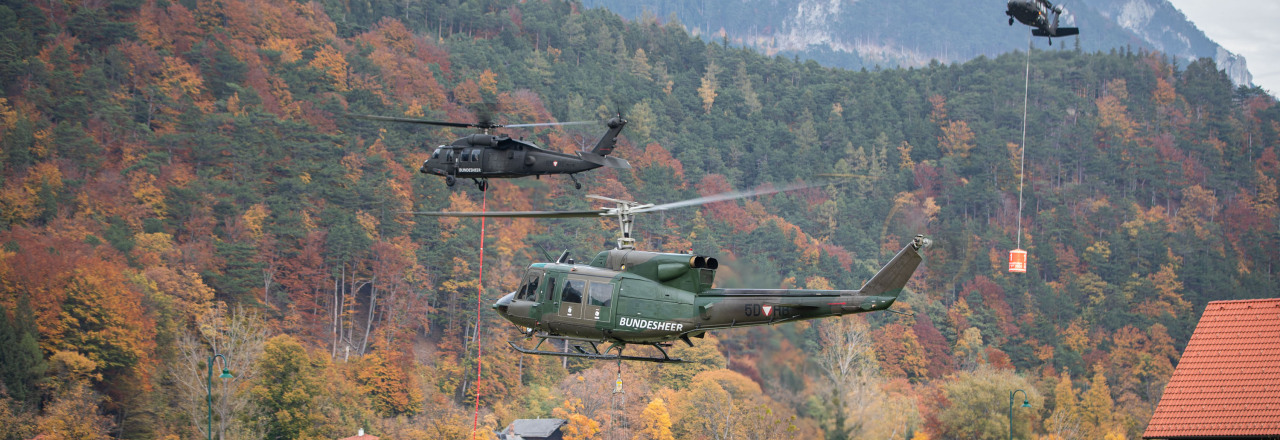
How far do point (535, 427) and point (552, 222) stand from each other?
23629mm

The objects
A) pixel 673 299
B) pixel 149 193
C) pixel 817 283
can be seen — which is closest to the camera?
pixel 673 299

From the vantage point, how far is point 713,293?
2062 centimetres

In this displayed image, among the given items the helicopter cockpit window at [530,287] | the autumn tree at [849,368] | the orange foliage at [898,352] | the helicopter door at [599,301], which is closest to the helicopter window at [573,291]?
the helicopter door at [599,301]

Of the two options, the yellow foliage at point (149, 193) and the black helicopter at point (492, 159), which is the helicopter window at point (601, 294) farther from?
the yellow foliage at point (149, 193)

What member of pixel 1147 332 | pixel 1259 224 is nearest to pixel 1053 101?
pixel 1259 224

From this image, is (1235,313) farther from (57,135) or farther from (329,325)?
(57,135)

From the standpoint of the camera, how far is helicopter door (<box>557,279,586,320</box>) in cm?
2061

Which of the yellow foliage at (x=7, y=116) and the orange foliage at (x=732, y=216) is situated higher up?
the yellow foliage at (x=7, y=116)

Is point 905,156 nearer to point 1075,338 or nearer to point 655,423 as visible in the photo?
point 1075,338

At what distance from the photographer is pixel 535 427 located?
5616 centimetres

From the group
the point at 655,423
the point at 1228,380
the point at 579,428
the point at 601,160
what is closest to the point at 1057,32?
the point at 601,160

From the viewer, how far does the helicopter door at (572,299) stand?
20609mm

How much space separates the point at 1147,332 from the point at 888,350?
95.2 feet

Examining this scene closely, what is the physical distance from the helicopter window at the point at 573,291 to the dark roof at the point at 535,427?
35.4m
